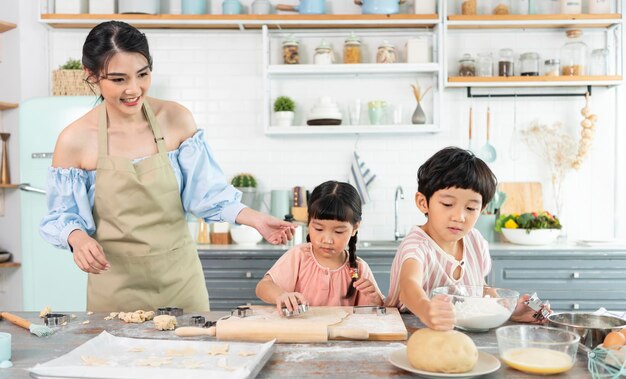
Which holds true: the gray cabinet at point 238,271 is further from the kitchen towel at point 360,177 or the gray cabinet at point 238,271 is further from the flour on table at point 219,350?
the flour on table at point 219,350

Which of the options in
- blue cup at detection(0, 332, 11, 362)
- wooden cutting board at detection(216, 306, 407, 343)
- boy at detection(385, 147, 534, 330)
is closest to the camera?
blue cup at detection(0, 332, 11, 362)

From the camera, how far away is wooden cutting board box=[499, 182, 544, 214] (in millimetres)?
4812

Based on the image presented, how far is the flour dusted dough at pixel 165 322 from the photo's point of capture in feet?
5.98

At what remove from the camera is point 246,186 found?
4727 millimetres

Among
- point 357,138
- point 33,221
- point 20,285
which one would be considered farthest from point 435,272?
point 20,285

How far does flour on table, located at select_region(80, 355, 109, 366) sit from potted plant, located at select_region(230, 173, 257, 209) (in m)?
3.23

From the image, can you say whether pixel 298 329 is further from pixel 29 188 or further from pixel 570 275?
pixel 29 188

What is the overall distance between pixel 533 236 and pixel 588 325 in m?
2.67

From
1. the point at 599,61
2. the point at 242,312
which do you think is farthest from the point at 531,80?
the point at 242,312

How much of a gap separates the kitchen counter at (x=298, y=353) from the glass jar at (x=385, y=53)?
2998 millimetres

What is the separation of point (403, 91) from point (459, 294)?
321cm

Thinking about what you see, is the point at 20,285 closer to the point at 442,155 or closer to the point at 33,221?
the point at 33,221

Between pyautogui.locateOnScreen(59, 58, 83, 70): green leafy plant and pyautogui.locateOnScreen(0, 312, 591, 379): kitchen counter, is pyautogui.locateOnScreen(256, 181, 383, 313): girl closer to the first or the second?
pyautogui.locateOnScreen(0, 312, 591, 379): kitchen counter

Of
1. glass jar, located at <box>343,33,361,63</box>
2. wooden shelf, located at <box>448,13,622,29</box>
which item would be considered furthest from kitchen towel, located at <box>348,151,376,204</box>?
wooden shelf, located at <box>448,13,622,29</box>
